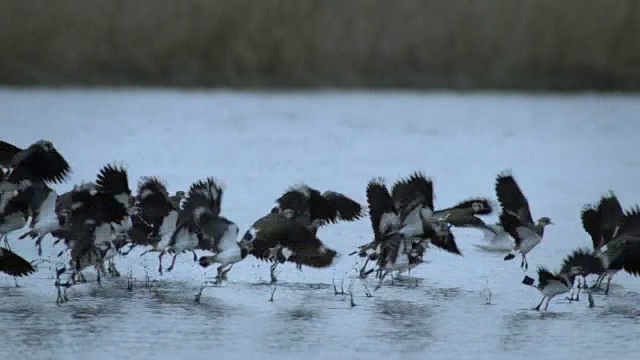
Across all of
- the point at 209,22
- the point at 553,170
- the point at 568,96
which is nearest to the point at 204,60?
the point at 209,22

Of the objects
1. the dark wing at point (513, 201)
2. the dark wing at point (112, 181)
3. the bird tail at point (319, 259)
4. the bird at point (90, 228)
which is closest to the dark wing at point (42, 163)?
the dark wing at point (112, 181)

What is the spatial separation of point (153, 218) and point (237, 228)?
1.16ft

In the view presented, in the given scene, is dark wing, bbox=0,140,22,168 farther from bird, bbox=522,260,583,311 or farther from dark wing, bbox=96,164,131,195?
bird, bbox=522,260,583,311

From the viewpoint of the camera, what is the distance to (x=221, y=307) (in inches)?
186

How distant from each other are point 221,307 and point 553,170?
15.4 feet

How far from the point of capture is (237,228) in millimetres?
5047

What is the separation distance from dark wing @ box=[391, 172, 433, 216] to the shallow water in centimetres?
29

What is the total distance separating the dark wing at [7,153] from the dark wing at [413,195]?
1443 mm

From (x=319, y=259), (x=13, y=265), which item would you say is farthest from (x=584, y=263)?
(x=13, y=265)

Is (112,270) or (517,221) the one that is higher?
(517,221)

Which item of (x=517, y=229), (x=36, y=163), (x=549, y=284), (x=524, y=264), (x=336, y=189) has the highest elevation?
(x=336, y=189)

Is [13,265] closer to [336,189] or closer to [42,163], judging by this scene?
Answer: [42,163]

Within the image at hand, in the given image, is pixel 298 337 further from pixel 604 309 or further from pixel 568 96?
pixel 568 96

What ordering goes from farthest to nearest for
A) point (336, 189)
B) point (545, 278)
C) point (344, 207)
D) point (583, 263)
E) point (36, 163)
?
point (336, 189) → point (344, 207) → point (36, 163) → point (583, 263) → point (545, 278)
